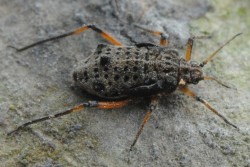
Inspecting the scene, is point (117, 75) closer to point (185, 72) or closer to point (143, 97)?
point (143, 97)

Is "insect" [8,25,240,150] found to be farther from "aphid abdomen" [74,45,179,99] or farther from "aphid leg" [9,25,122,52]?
"aphid leg" [9,25,122,52]

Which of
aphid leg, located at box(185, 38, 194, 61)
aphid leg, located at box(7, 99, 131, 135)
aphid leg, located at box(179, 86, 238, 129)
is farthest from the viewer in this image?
aphid leg, located at box(185, 38, 194, 61)

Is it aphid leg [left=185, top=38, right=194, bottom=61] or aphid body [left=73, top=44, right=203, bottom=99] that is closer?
aphid body [left=73, top=44, right=203, bottom=99]

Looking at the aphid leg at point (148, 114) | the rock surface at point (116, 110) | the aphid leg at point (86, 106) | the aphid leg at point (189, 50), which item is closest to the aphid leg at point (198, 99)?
the rock surface at point (116, 110)

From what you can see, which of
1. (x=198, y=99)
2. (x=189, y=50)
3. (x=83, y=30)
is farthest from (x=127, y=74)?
(x=83, y=30)

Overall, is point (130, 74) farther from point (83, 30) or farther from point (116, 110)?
point (83, 30)

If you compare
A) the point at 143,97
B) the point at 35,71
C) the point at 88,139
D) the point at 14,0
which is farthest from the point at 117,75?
the point at 14,0

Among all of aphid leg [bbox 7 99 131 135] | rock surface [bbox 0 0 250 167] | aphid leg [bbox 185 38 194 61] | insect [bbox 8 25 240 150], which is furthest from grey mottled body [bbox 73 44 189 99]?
aphid leg [bbox 185 38 194 61]

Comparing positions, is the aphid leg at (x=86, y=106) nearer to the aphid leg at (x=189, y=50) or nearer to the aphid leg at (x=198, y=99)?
the aphid leg at (x=198, y=99)
